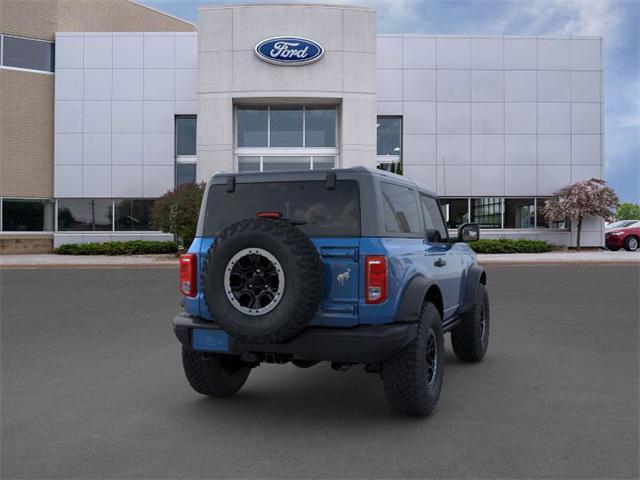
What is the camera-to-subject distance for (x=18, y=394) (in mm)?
5121

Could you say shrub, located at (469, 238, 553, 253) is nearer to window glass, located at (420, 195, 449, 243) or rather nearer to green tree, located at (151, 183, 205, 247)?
green tree, located at (151, 183, 205, 247)

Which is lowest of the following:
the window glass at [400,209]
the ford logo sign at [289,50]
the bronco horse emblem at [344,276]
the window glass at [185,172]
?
the bronco horse emblem at [344,276]

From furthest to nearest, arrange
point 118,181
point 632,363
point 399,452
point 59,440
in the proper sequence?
point 118,181 < point 632,363 < point 59,440 < point 399,452

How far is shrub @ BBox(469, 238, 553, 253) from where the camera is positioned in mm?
24750

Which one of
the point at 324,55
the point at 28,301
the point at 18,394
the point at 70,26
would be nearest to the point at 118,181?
the point at 70,26

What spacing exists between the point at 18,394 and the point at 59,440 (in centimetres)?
142

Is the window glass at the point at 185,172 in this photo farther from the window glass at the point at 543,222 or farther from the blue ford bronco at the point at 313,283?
the blue ford bronco at the point at 313,283

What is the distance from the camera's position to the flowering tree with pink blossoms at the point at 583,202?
26062 mm

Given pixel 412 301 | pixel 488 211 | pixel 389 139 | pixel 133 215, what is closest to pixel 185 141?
pixel 133 215

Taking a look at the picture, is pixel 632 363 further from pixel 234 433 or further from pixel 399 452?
pixel 234 433

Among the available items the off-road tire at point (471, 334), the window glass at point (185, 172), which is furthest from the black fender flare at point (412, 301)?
the window glass at point (185, 172)

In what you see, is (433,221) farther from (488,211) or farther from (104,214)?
(104,214)

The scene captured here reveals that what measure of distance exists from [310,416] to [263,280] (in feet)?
4.07

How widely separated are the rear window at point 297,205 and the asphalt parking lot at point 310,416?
58.2 inches
